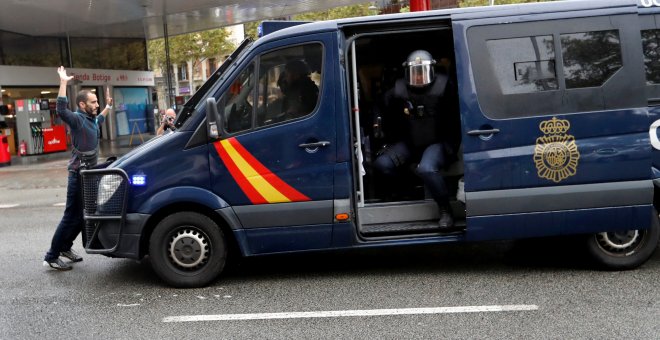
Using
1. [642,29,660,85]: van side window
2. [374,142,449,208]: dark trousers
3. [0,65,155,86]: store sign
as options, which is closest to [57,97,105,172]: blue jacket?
[374,142,449,208]: dark trousers

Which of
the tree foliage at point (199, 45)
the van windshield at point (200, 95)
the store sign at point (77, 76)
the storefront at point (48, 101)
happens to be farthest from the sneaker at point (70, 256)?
the tree foliage at point (199, 45)

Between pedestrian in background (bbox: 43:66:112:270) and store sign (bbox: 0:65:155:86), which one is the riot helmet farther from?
store sign (bbox: 0:65:155:86)

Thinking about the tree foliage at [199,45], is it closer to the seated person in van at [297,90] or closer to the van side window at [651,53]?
the seated person in van at [297,90]

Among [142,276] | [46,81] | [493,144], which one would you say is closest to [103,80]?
[46,81]

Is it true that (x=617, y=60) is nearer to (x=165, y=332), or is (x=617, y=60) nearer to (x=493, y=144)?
(x=493, y=144)

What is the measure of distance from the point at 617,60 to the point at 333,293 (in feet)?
10.5

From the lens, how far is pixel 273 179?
533cm

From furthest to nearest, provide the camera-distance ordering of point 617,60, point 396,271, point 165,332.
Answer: point 396,271, point 617,60, point 165,332

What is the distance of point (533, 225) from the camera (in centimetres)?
535

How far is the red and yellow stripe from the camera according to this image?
5.30 m

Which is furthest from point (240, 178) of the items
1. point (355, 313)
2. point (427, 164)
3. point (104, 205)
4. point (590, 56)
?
point (590, 56)

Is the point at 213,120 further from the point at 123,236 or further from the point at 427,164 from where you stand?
the point at 427,164

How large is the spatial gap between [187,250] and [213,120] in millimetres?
1204

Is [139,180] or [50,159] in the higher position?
[50,159]
